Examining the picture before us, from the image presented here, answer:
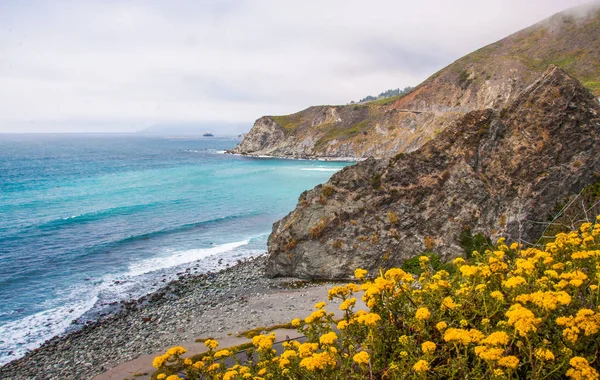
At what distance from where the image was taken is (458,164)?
2594 centimetres

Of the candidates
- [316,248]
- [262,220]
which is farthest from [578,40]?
[316,248]

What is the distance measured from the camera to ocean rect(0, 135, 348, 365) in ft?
89.8

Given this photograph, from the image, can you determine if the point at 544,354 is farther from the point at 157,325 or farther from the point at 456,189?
the point at 157,325

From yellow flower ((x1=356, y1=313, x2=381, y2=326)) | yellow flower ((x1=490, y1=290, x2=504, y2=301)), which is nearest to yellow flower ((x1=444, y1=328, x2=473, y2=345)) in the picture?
yellow flower ((x1=356, y1=313, x2=381, y2=326))

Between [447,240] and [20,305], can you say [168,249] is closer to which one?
[20,305]

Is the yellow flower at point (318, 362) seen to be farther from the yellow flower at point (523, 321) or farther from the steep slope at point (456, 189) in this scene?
the steep slope at point (456, 189)

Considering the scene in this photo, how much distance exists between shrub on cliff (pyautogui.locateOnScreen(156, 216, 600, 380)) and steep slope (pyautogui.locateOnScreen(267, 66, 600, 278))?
17068 millimetres

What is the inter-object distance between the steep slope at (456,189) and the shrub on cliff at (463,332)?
56.0 ft

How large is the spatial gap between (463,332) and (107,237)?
45.3 meters

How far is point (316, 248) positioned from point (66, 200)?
54.5m

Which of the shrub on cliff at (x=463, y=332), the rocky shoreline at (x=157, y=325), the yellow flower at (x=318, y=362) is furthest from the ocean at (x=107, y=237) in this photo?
the yellow flower at (x=318, y=362)

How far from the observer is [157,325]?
23000 millimetres

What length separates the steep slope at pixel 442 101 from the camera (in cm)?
12069

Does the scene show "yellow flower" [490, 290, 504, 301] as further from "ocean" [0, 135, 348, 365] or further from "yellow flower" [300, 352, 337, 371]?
"ocean" [0, 135, 348, 365]
